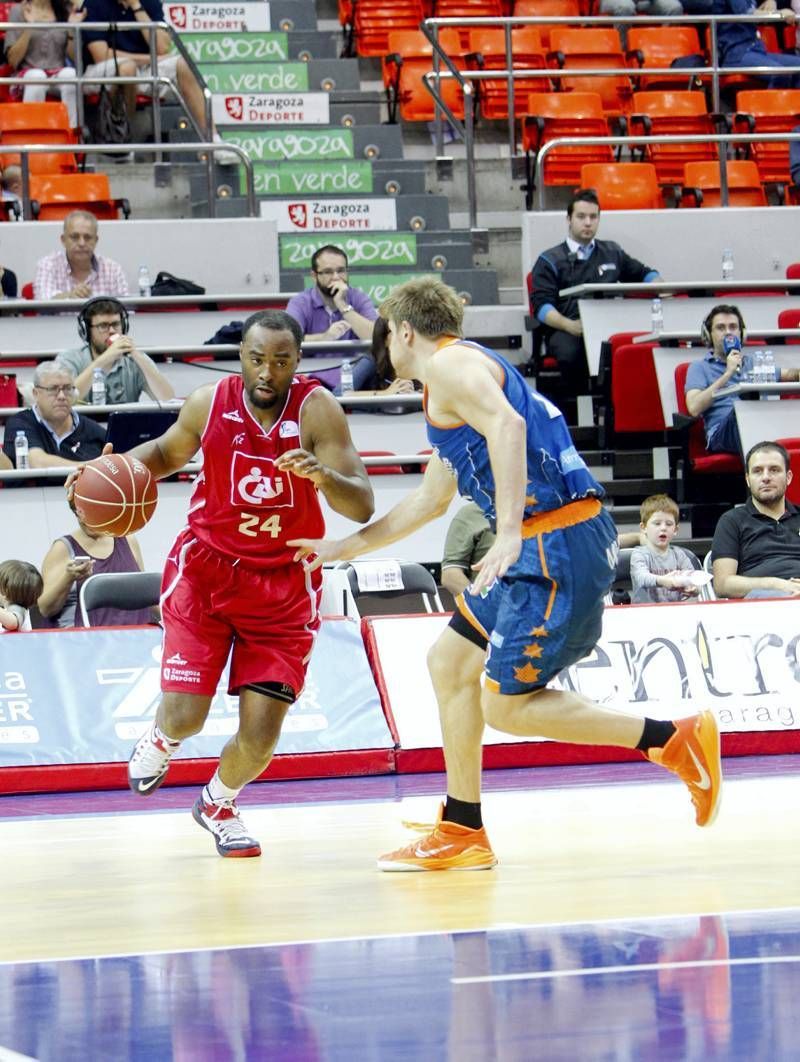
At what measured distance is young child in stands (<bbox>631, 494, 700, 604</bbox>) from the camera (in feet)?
32.3

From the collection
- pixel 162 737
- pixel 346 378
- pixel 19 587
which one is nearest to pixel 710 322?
pixel 346 378

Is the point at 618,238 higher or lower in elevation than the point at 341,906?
higher

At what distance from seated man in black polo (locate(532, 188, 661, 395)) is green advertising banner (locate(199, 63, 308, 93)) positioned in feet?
12.5

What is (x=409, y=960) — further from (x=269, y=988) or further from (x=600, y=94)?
(x=600, y=94)

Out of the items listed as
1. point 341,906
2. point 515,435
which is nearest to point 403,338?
point 515,435

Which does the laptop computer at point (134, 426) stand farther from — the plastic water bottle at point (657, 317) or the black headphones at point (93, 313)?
the plastic water bottle at point (657, 317)

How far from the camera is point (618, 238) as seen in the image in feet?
48.0

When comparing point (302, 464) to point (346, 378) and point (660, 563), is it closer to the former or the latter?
point (660, 563)

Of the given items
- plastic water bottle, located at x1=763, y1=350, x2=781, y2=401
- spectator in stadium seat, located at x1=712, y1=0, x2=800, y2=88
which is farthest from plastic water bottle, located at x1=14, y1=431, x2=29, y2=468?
spectator in stadium seat, located at x1=712, y1=0, x2=800, y2=88

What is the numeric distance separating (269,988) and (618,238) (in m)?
11.4

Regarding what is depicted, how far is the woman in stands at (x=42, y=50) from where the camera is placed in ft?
49.3

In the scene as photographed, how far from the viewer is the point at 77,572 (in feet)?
30.0

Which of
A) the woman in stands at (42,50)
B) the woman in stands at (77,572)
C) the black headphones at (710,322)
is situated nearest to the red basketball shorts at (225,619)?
the woman in stands at (77,572)

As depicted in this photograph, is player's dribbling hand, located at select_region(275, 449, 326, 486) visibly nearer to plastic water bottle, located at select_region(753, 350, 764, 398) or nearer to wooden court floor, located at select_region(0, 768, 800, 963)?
wooden court floor, located at select_region(0, 768, 800, 963)
